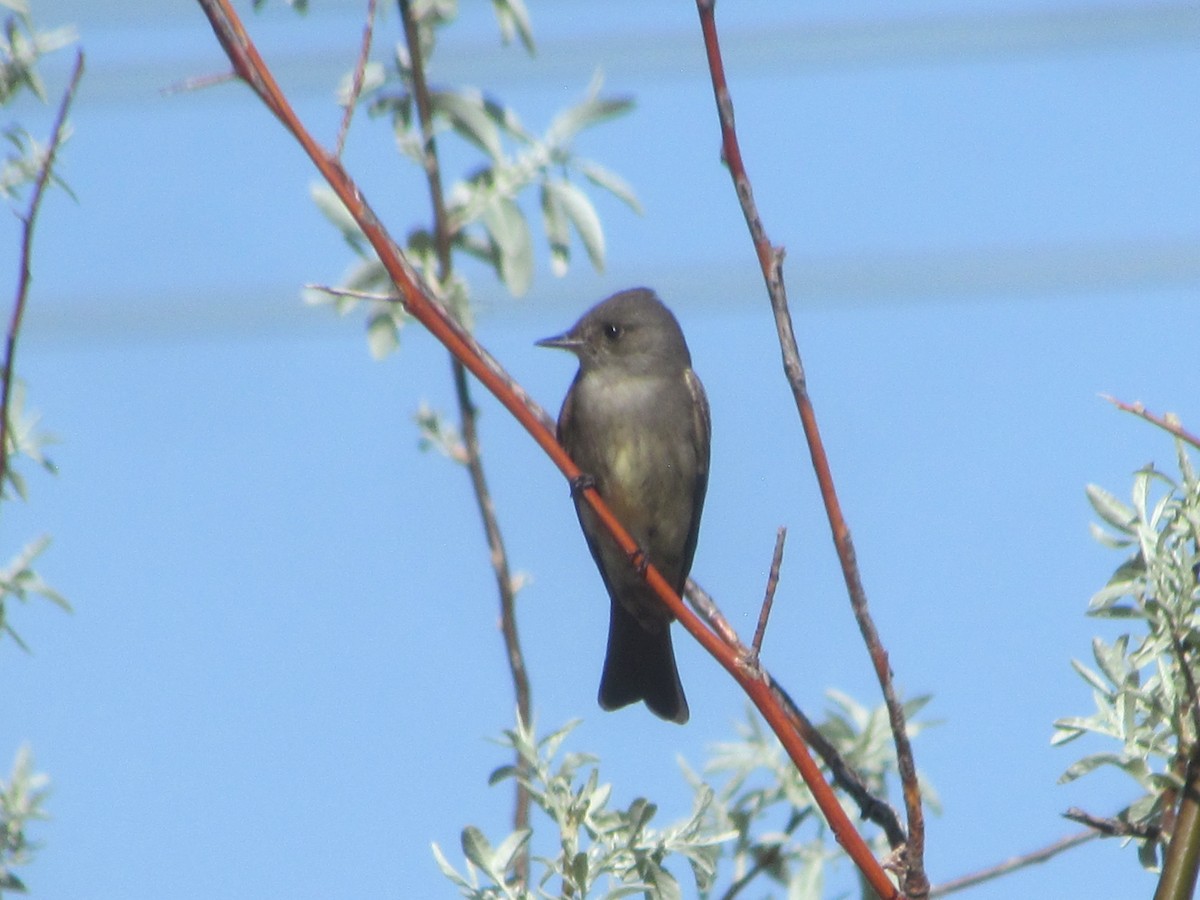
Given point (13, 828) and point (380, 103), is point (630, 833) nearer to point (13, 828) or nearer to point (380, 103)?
point (13, 828)

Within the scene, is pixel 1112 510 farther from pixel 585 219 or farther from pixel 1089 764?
pixel 585 219

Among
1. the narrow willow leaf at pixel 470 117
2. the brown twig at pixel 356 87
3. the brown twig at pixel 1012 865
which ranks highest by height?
the narrow willow leaf at pixel 470 117

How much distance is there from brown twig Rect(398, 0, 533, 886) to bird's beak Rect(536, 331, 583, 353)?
1016 mm

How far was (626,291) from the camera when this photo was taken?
5.00 m

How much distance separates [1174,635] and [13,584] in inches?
82.2

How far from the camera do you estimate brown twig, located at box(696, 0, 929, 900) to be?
1929 millimetres

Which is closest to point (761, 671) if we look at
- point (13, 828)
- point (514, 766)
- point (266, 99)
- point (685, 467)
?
point (514, 766)

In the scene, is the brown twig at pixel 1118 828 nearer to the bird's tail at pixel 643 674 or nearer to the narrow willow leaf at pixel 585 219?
the narrow willow leaf at pixel 585 219

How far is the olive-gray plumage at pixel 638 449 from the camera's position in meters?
4.91

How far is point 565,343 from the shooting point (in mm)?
4926

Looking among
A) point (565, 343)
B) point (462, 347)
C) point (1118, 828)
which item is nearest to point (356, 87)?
point (462, 347)

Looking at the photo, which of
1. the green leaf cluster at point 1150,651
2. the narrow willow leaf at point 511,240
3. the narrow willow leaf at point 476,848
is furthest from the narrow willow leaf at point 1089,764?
→ the narrow willow leaf at point 511,240

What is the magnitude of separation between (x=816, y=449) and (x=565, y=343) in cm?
302

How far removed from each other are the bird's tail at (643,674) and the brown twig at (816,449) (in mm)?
2849
